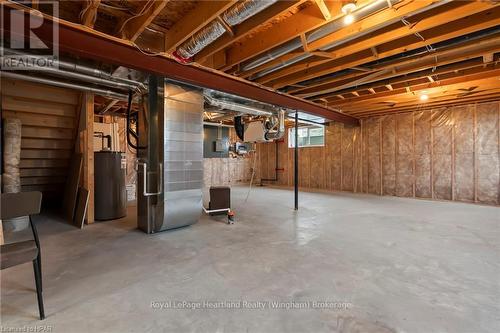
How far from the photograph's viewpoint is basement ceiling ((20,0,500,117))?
2146 mm

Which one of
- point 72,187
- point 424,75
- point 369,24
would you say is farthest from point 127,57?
point 424,75

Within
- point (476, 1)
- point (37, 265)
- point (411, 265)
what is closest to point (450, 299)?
point (411, 265)

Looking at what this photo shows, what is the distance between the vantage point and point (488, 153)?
5.50 metres

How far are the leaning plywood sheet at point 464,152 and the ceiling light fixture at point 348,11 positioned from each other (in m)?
5.60

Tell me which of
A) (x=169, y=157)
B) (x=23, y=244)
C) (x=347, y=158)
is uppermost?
(x=347, y=158)

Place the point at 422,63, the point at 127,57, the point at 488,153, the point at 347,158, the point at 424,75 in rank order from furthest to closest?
the point at 347,158 < the point at 488,153 < the point at 424,75 < the point at 422,63 < the point at 127,57

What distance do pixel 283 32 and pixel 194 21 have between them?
96cm

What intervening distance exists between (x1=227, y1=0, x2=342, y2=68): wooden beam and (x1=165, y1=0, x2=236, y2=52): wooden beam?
808mm

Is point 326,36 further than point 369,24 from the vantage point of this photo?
Yes

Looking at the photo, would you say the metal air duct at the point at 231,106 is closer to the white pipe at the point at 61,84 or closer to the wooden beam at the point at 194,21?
the wooden beam at the point at 194,21

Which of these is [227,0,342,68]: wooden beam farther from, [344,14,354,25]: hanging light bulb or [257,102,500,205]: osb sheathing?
[257,102,500,205]: osb sheathing

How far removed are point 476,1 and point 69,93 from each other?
522 cm

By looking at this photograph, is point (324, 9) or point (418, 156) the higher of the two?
point (324, 9)

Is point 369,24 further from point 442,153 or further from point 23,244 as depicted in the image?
point 442,153
